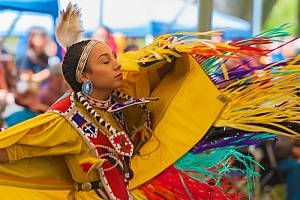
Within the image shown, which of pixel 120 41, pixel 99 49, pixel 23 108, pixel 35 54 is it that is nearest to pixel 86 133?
pixel 99 49

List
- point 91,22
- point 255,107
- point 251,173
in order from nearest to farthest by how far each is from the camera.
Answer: point 255,107, point 251,173, point 91,22

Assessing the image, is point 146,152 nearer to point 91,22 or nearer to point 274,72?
point 274,72

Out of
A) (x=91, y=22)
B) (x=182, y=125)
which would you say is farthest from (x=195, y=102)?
(x=91, y=22)

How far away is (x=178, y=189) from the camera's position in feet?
10.6

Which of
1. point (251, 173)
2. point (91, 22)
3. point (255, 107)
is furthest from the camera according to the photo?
point (91, 22)

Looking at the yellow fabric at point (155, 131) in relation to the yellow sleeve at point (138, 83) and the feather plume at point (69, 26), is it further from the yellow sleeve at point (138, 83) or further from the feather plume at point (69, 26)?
the feather plume at point (69, 26)

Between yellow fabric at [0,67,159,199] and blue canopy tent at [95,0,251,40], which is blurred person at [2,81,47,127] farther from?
blue canopy tent at [95,0,251,40]

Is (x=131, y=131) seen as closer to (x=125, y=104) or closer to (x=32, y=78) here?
(x=125, y=104)

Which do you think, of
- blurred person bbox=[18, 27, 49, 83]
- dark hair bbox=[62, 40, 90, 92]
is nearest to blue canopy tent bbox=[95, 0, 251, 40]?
blurred person bbox=[18, 27, 49, 83]

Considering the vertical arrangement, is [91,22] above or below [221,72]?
below

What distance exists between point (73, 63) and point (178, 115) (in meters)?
0.44

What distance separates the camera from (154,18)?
8.33m

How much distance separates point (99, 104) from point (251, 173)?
0.65 meters

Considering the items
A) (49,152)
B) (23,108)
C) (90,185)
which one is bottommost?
(23,108)
